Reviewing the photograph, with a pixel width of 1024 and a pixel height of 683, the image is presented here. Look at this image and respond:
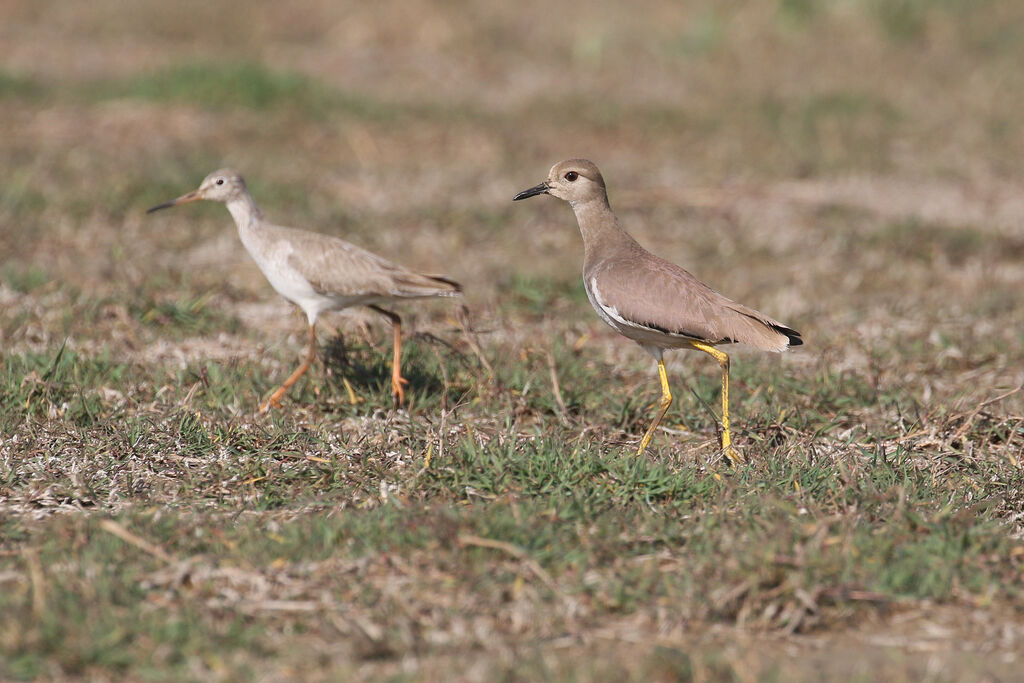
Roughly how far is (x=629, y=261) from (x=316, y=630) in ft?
8.36

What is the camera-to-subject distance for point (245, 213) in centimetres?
715

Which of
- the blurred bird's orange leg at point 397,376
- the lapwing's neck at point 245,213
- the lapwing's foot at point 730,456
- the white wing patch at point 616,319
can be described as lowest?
the lapwing's foot at point 730,456

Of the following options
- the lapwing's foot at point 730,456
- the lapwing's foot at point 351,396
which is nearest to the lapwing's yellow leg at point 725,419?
the lapwing's foot at point 730,456

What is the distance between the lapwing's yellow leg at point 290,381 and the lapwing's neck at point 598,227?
144 cm

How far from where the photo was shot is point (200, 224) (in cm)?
981

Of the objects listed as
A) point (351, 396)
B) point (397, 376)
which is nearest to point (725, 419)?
point (397, 376)

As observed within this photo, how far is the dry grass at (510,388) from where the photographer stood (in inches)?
161

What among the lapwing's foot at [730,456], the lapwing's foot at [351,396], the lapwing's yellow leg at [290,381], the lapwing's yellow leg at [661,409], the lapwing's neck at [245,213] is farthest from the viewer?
the lapwing's neck at [245,213]

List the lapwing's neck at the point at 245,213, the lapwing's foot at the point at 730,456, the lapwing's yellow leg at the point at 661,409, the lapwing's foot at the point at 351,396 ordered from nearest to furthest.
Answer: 1. the lapwing's foot at the point at 730,456
2. the lapwing's yellow leg at the point at 661,409
3. the lapwing's foot at the point at 351,396
4. the lapwing's neck at the point at 245,213

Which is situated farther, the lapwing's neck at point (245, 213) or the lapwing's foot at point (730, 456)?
the lapwing's neck at point (245, 213)

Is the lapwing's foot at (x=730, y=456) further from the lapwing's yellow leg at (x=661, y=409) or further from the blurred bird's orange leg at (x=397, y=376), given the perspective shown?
the blurred bird's orange leg at (x=397, y=376)

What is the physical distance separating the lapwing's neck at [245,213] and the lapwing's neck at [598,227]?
72.0 inches

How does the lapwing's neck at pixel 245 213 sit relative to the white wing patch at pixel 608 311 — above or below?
above

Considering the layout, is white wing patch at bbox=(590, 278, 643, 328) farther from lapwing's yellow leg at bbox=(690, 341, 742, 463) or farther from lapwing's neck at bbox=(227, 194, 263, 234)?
lapwing's neck at bbox=(227, 194, 263, 234)
